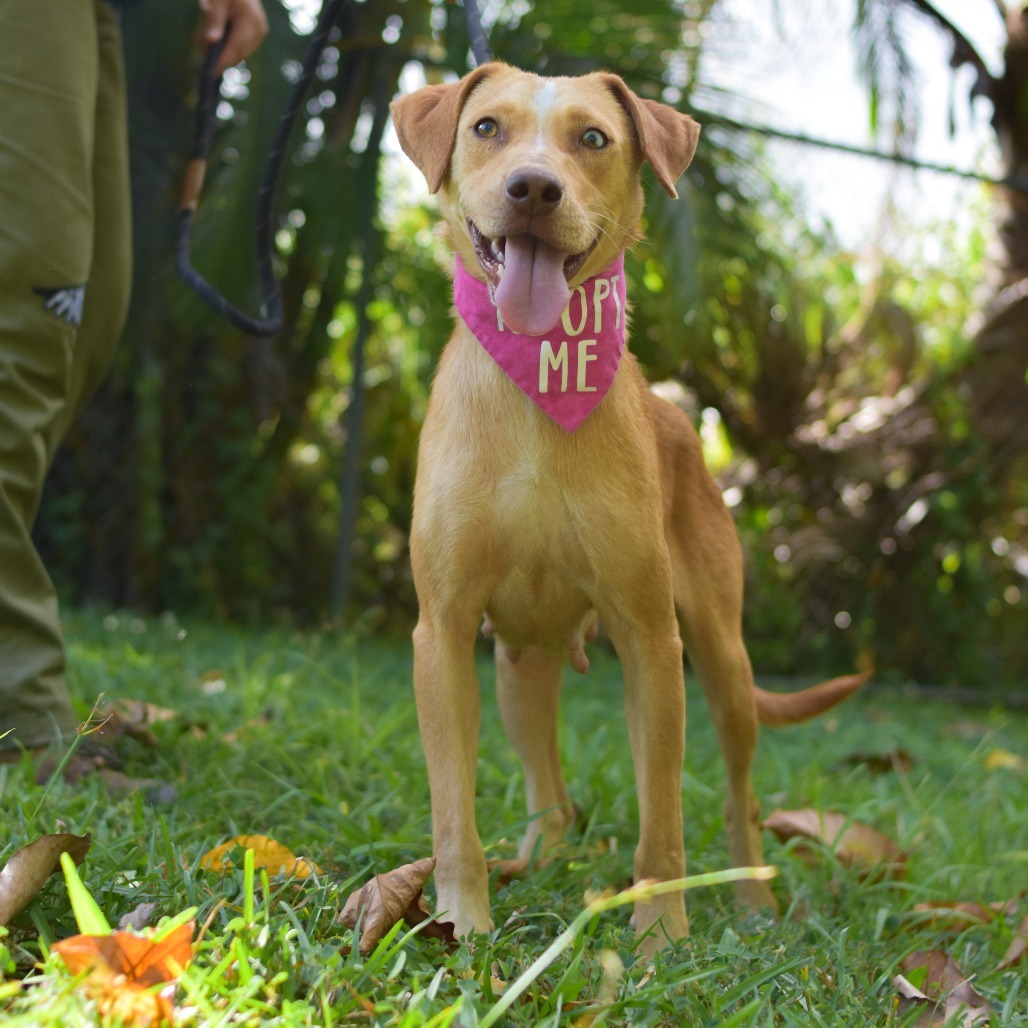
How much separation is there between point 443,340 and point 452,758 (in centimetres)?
425

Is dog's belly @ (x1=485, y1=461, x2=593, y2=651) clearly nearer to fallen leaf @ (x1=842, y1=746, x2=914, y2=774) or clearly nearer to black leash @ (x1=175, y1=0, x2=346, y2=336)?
black leash @ (x1=175, y1=0, x2=346, y2=336)

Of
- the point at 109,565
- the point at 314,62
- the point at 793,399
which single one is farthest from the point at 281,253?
the point at 314,62

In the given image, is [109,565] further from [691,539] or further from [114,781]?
[691,539]

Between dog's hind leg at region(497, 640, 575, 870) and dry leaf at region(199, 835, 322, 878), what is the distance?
0.70 meters

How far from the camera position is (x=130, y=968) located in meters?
1.60

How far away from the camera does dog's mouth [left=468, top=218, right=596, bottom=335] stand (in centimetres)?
207

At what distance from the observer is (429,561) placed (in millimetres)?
2234

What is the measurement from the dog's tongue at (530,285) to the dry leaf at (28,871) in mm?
1194

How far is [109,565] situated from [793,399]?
435cm

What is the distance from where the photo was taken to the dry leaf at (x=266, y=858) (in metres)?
2.14

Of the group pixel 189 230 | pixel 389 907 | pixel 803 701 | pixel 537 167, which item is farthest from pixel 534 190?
pixel 803 701

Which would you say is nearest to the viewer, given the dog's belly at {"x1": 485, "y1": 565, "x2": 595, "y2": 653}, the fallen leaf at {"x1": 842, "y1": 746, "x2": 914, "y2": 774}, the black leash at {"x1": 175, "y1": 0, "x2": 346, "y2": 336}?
the dog's belly at {"x1": 485, "y1": 565, "x2": 595, "y2": 653}

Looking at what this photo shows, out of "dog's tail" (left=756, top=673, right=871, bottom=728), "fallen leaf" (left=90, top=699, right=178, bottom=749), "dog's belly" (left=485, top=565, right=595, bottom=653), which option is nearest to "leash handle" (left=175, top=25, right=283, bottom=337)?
"fallen leaf" (left=90, top=699, right=178, bottom=749)

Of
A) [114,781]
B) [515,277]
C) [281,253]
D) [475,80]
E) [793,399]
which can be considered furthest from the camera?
[793,399]
